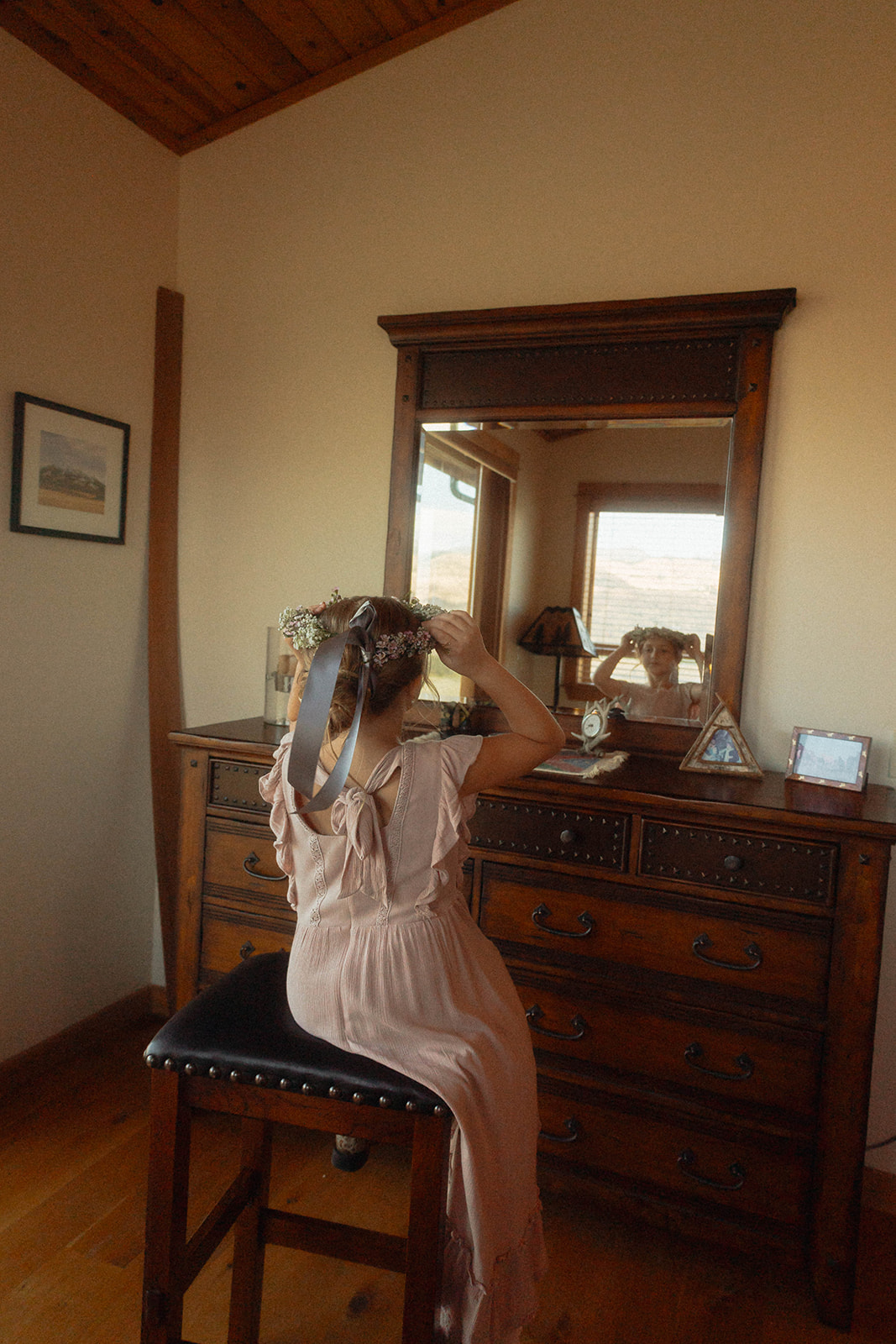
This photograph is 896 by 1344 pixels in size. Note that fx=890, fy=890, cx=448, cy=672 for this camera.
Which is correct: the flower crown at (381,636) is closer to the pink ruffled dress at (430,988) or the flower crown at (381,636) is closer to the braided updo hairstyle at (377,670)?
the braided updo hairstyle at (377,670)

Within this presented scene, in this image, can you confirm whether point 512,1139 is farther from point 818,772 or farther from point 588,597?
point 588,597

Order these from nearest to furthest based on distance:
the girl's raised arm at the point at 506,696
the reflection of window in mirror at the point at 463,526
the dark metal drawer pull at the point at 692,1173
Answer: the girl's raised arm at the point at 506,696
the dark metal drawer pull at the point at 692,1173
the reflection of window in mirror at the point at 463,526

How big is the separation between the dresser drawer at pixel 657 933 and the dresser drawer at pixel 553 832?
57 mm

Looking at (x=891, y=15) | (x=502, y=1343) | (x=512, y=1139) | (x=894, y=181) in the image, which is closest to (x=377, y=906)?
(x=512, y=1139)

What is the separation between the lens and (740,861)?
1.86 meters

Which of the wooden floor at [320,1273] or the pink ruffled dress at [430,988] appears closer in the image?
the pink ruffled dress at [430,988]

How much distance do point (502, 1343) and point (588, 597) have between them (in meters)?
1.64

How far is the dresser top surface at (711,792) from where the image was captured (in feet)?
5.85

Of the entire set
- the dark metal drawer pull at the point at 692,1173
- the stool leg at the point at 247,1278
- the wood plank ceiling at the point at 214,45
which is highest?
the wood plank ceiling at the point at 214,45

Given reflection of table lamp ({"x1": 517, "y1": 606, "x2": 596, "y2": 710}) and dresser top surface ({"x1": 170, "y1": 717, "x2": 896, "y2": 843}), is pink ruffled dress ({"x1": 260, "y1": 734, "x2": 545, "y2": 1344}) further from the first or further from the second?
reflection of table lamp ({"x1": 517, "y1": 606, "x2": 596, "y2": 710})

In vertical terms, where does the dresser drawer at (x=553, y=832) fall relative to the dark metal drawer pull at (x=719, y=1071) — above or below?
above

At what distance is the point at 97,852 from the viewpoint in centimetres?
282

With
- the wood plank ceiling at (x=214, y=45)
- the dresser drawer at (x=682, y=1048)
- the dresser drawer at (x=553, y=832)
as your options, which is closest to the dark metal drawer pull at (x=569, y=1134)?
the dresser drawer at (x=682, y=1048)

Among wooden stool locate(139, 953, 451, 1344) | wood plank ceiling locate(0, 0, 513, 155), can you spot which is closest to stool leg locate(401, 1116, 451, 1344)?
wooden stool locate(139, 953, 451, 1344)
